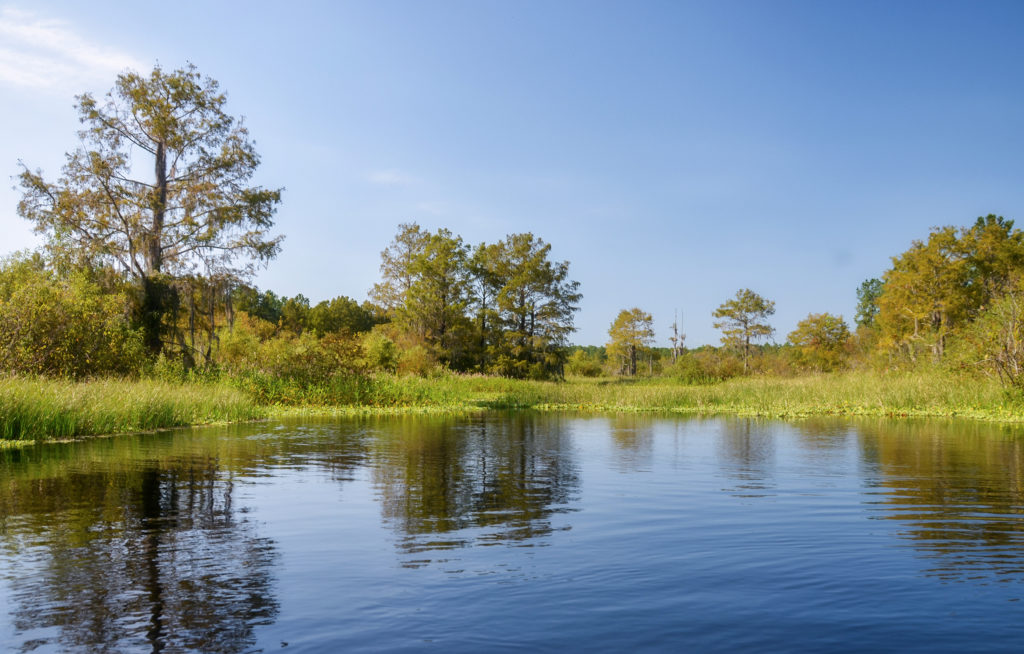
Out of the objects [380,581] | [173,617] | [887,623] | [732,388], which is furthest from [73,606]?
[732,388]

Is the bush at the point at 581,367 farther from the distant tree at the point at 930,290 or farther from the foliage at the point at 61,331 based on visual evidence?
the foliage at the point at 61,331

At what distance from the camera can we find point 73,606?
4.84 meters

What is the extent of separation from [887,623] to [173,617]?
16.1 ft

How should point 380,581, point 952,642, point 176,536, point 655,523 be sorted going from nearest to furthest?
1. point 952,642
2. point 380,581
3. point 176,536
4. point 655,523

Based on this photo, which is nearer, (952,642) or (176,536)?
(952,642)

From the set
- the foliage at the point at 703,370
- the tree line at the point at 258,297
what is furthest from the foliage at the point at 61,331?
the foliage at the point at 703,370

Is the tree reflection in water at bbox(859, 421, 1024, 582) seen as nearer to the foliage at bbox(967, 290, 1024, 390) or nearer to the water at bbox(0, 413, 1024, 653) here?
the water at bbox(0, 413, 1024, 653)

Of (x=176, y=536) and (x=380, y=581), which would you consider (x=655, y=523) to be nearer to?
(x=380, y=581)

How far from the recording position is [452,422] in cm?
2497

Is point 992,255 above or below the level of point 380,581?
above

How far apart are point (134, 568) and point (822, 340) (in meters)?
71.2

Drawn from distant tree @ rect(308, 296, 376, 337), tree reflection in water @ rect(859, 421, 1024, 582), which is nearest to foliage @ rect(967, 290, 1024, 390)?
tree reflection in water @ rect(859, 421, 1024, 582)

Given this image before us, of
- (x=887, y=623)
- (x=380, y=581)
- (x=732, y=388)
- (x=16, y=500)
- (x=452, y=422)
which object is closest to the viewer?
(x=887, y=623)

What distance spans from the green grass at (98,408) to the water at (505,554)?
10.4 ft
